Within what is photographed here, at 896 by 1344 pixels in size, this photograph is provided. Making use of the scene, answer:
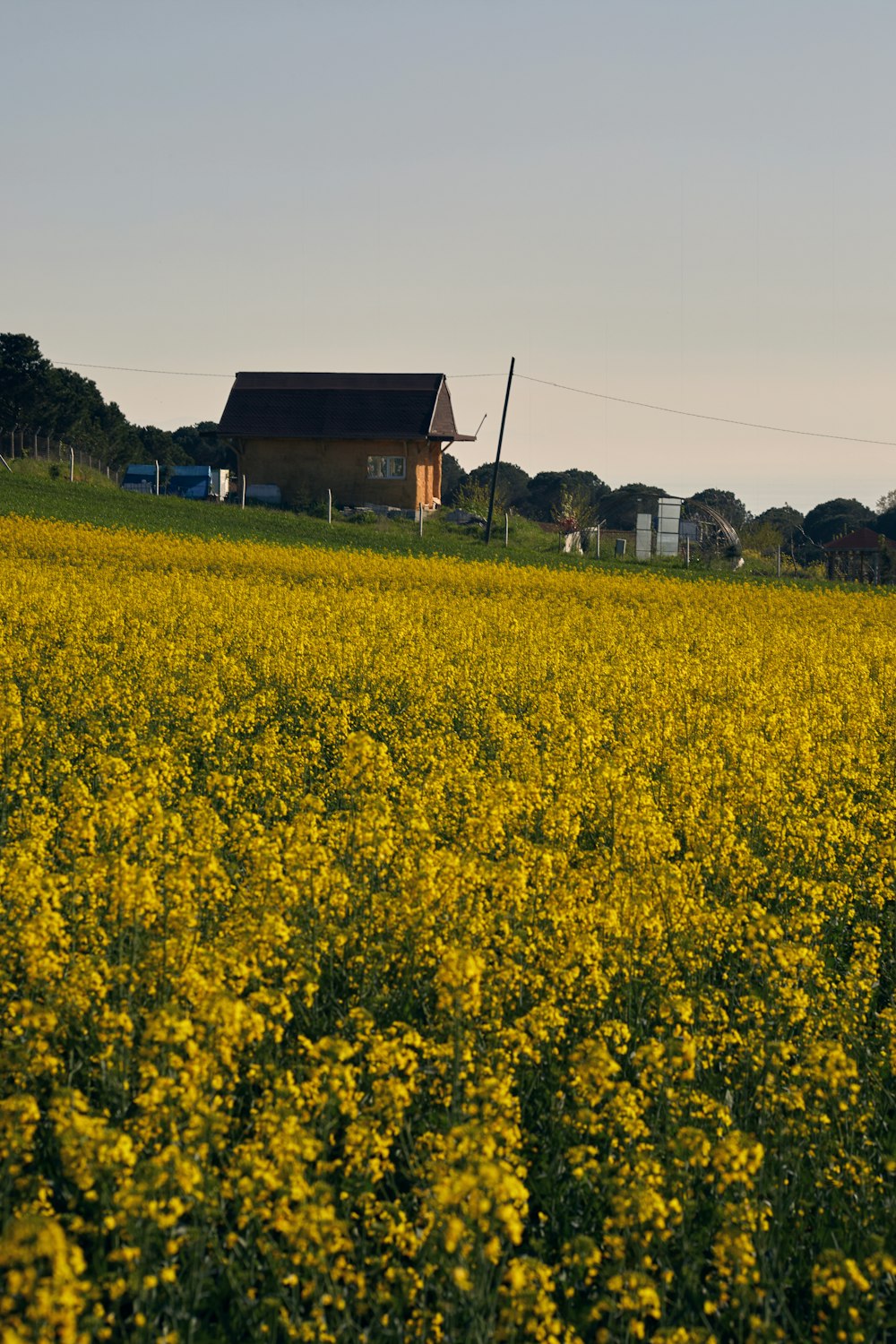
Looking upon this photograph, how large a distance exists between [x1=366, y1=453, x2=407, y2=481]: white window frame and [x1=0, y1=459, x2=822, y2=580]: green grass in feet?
17.8

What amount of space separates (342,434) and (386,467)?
233cm

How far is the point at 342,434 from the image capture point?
54.8 meters

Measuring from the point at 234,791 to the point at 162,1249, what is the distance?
5151 mm

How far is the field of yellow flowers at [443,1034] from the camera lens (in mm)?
3986

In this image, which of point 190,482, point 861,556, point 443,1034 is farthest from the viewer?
point 190,482

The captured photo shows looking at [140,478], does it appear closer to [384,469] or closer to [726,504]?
[384,469]

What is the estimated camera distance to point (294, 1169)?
3.92 meters

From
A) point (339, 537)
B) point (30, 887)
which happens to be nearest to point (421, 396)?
point (339, 537)

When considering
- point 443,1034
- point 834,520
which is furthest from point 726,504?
point 443,1034

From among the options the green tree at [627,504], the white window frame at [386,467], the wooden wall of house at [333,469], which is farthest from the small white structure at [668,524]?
the white window frame at [386,467]

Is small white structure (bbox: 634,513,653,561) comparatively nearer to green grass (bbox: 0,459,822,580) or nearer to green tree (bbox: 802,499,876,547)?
green grass (bbox: 0,459,822,580)

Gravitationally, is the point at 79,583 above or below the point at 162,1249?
above

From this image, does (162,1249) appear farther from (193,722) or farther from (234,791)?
(193,722)

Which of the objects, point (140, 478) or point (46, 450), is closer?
point (140, 478)
